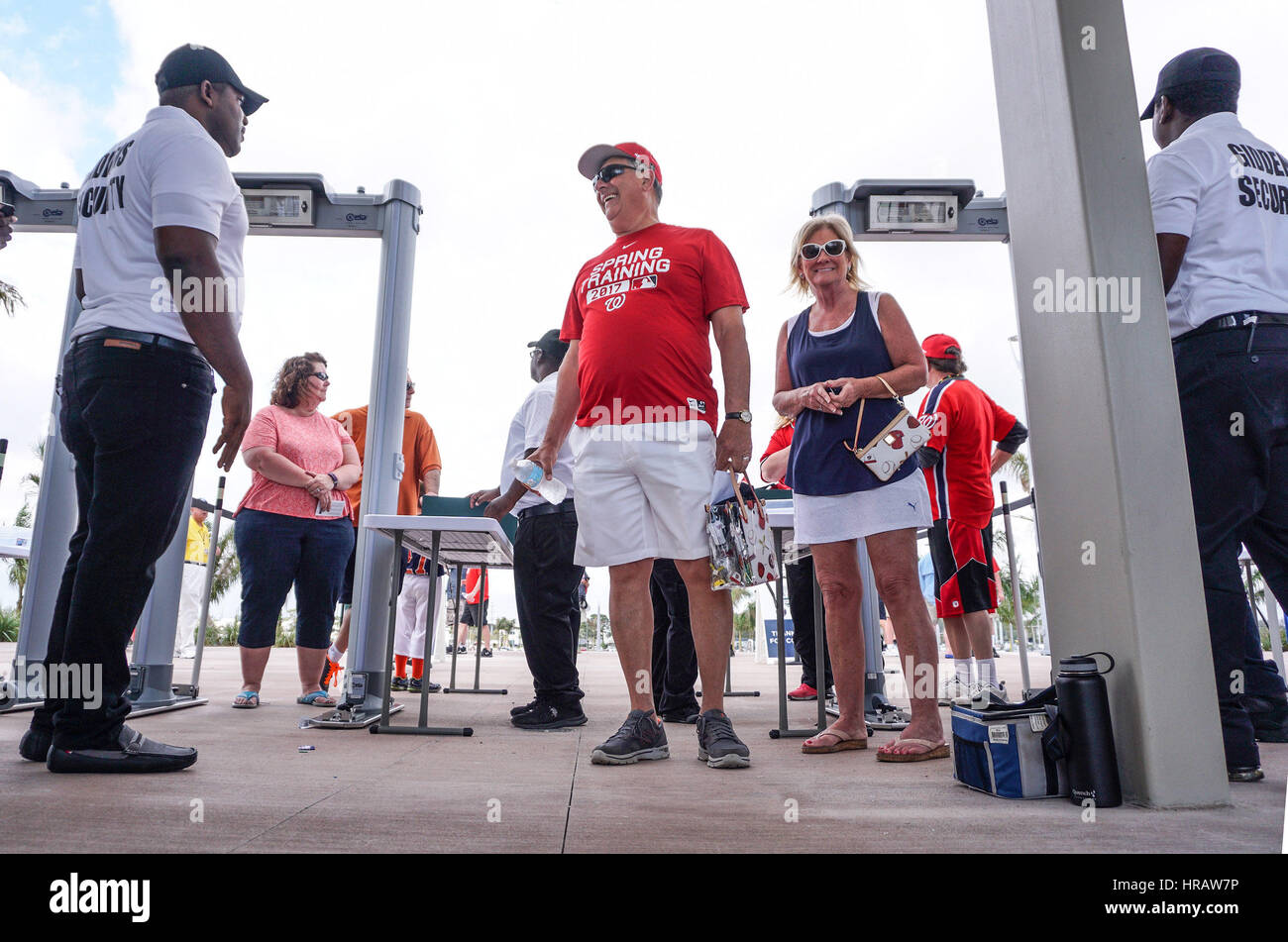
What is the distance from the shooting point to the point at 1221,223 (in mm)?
2369

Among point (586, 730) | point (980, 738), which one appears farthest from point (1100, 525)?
point (586, 730)

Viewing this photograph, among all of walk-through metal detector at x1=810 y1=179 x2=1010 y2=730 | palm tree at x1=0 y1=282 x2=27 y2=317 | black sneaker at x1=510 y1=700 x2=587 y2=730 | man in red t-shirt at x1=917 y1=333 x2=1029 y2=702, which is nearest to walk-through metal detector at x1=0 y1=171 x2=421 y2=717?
black sneaker at x1=510 y1=700 x2=587 y2=730

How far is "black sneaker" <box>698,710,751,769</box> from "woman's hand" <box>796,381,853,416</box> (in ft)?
3.53

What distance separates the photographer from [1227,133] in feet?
8.03

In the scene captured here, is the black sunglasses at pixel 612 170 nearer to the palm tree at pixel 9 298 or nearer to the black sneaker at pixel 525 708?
the black sneaker at pixel 525 708

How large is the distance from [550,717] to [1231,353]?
2930mm

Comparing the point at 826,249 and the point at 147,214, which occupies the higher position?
the point at 826,249

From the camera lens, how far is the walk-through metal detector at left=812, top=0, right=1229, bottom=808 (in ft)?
6.17

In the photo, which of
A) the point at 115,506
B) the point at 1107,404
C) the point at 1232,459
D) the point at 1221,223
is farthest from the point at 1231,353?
the point at 115,506

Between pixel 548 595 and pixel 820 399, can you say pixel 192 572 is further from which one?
pixel 820 399

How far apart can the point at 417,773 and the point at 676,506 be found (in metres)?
1.12

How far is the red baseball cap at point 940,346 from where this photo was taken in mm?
4656

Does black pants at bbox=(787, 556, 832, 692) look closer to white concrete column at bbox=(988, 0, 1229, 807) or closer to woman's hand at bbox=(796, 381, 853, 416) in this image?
woman's hand at bbox=(796, 381, 853, 416)

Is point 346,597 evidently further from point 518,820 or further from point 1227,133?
point 1227,133
